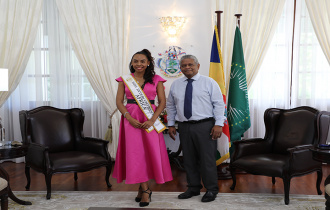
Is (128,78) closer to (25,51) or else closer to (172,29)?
(172,29)

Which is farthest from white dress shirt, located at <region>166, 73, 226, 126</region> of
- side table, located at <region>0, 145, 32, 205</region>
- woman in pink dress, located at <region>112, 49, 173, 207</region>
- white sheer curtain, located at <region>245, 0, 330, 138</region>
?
white sheer curtain, located at <region>245, 0, 330, 138</region>

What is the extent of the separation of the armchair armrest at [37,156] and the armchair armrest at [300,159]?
236 cm

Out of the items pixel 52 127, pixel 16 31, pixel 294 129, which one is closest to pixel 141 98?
pixel 52 127

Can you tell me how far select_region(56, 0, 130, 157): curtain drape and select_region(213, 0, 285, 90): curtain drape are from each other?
4.70 ft

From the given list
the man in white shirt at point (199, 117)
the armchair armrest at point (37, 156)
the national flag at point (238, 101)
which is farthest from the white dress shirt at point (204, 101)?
the armchair armrest at point (37, 156)

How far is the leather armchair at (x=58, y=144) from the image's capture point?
3.44m

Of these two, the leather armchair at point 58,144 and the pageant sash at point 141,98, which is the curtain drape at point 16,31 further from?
the pageant sash at point 141,98

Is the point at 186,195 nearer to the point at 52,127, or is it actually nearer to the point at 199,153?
the point at 199,153

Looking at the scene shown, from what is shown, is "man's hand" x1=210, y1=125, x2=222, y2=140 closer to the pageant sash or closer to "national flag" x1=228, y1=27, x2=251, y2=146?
the pageant sash

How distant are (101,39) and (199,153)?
2.47m

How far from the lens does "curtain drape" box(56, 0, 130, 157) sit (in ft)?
15.8

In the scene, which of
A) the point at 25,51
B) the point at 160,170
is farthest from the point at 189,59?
the point at 25,51


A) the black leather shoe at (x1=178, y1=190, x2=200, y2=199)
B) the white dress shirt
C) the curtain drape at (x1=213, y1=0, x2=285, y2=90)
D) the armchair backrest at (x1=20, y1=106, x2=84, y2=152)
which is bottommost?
the black leather shoe at (x1=178, y1=190, x2=200, y2=199)

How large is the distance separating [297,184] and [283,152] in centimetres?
43
